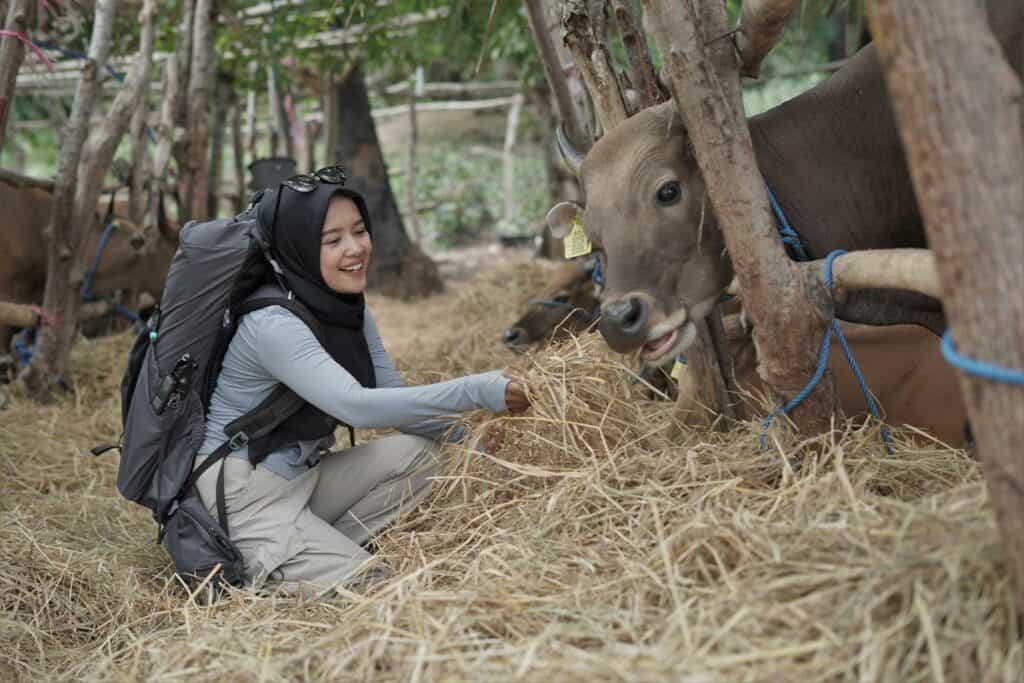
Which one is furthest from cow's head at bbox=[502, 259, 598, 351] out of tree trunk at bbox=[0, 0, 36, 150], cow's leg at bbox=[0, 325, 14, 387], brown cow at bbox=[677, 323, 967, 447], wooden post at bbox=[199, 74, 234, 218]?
wooden post at bbox=[199, 74, 234, 218]

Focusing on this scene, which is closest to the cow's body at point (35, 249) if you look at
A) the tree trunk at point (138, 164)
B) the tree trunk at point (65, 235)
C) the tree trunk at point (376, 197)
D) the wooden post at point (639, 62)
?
the tree trunk at point (138, 164)

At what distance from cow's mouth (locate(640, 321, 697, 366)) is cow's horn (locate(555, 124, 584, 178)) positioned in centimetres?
89

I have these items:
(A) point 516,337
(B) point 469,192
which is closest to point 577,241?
(A) point 516,337

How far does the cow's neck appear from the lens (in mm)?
3537

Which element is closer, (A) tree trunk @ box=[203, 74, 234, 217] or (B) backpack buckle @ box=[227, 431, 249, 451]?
(B) backpack buckle @ box=[227, 431, 249, 451]

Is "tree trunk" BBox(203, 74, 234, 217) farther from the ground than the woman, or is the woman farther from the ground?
"tree trunk" BBox(203, 74, 234, 217)

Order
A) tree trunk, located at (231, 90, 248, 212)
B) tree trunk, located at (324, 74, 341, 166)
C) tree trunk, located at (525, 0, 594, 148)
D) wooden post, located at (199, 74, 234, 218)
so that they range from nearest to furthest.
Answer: tree trunk, located at (525, 0, 594, 148) < wooden post, located at (199, 74, 234, 218) < tree trunk, located at (231, 90, 248, 212) < tree trunk, located at (324, 74, 341, 166)

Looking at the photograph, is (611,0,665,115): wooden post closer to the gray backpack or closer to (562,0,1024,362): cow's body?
(562,0,1024,362): cow's body

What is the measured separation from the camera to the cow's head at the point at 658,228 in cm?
322

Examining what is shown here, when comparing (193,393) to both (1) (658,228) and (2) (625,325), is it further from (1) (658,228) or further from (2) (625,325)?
(1) (658,228)

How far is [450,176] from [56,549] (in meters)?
14.2

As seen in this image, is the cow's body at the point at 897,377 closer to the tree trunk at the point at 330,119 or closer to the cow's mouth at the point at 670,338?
the cow's mouth at the point at 670,338

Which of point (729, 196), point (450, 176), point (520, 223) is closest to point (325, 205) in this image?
point (729, 196)

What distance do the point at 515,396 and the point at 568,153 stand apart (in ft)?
3.57
